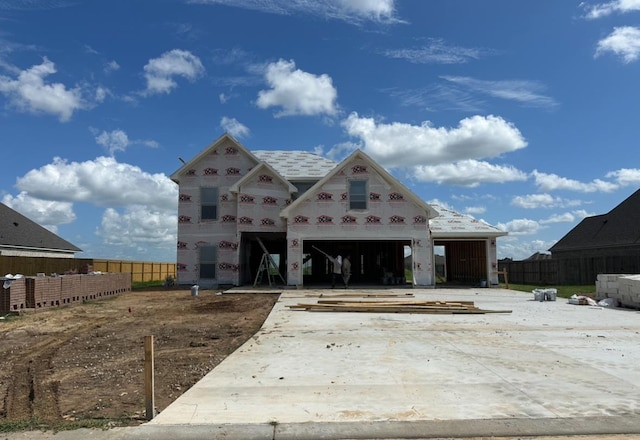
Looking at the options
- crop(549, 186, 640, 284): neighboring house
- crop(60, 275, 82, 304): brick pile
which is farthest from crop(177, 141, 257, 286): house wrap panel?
crop(549, 186, 640, 284): neighboring house

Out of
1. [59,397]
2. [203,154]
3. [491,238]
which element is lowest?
[59,397]

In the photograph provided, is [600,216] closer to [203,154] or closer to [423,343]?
[203,154]

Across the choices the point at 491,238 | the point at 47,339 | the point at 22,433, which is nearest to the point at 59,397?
the point at 22,433

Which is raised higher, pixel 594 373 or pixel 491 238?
pixel 491 238

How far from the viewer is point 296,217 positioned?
25.1 meters

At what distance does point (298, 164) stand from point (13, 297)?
61.5 feet

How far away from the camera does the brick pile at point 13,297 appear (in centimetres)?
1574

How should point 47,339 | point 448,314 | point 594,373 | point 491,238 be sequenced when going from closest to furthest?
point 594,373, point 47,339, point 448,314, point 491,238

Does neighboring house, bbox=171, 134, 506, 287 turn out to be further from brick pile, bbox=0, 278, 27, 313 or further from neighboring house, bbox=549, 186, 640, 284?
brick pile, bbox=0, 278, 27, 313

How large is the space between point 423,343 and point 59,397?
6316mm

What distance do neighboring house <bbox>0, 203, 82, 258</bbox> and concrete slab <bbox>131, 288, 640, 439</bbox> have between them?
34439mm

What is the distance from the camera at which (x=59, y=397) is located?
6504mm

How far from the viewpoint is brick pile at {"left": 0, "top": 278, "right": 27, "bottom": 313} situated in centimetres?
1574

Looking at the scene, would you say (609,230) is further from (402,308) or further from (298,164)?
(402,308)
